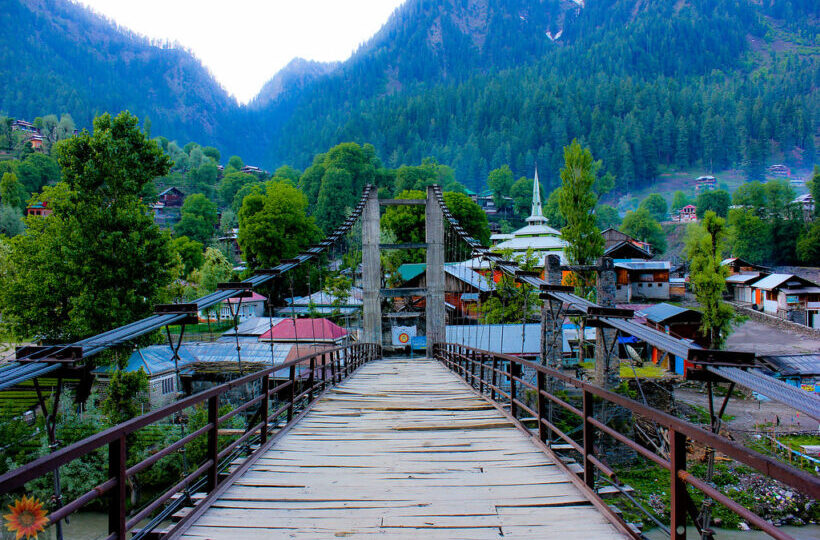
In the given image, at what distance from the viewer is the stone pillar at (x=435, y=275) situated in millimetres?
14047

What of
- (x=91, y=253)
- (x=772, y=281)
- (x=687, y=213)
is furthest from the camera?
(x=687, y=213)

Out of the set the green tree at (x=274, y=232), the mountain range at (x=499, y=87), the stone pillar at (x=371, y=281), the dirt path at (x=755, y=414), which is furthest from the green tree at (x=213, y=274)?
the mountain range at (x=499, y=87)

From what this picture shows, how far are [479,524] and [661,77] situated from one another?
160216 millimetres

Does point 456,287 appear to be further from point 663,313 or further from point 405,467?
point 405,467

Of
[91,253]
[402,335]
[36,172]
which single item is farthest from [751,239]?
[36,172]

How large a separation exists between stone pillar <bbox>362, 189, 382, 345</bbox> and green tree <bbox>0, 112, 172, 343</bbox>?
6.67 m

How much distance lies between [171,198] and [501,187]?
5243 cm

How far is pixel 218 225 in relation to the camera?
207 feet

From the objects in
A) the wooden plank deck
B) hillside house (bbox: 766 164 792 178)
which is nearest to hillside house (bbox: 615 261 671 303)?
the wooden plank deck

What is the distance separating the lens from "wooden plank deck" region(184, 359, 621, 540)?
8.23ft

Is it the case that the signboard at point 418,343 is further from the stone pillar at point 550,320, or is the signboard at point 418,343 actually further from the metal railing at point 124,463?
the metal railing at point 124,463

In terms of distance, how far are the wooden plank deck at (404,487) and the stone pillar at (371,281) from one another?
9.09 m

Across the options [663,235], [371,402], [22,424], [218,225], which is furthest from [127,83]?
[371,402]

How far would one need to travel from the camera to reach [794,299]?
1141 inches
